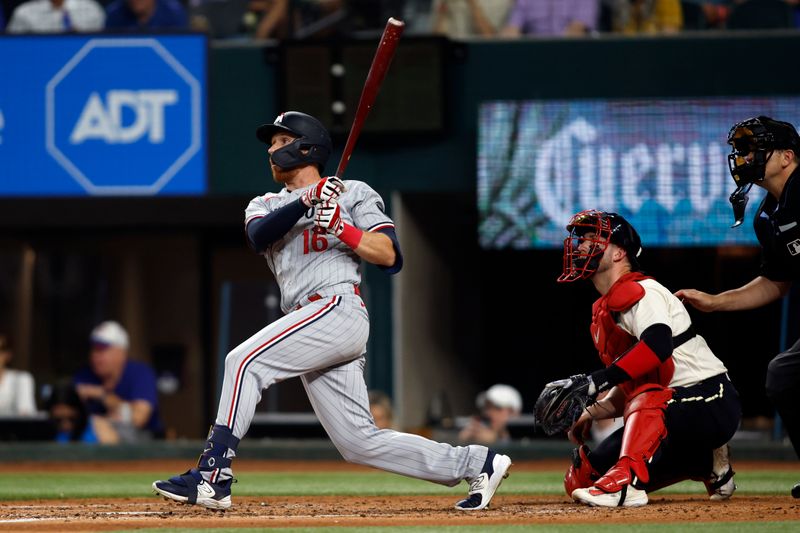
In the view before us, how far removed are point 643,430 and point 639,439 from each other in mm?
38

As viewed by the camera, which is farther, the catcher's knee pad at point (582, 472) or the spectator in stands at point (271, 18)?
the spectator in stands at point (271, 18)

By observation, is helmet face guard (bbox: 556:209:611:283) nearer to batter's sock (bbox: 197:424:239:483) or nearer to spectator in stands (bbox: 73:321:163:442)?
batter's sock (bbox: 197:424:239:483)

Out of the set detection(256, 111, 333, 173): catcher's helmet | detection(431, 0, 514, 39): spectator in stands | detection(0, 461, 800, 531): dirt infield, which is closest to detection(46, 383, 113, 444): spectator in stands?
detection(431, 0, 514, 39): spectator in stands

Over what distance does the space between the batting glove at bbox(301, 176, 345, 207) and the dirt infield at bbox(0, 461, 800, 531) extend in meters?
1.15

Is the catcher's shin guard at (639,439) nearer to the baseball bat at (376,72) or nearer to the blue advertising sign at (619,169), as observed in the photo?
the baseball bat at (376,72)

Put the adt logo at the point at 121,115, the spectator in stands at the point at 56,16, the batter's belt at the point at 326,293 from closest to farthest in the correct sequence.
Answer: the batter's belt at the point at 326,293
the adt logo at the point at 121,115
the spectator in stands at the point at 56,16

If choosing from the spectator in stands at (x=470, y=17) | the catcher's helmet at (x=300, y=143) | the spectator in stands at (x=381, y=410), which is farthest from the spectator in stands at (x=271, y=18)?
the catcher's helmet at (x=300, y=143)

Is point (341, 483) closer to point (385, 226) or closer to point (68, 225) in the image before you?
point (385, 226)

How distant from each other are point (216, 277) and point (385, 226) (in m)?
7.60

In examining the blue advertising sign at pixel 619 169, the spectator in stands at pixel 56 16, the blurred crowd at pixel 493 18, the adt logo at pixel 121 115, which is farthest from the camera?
the spectator in stands at pixel 56 16

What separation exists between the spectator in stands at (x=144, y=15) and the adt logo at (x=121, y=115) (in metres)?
0.24

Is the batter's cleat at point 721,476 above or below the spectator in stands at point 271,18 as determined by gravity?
below

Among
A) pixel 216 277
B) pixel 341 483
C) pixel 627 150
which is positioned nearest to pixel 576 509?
pixel 341 483

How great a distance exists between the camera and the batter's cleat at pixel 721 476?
5699 mm
